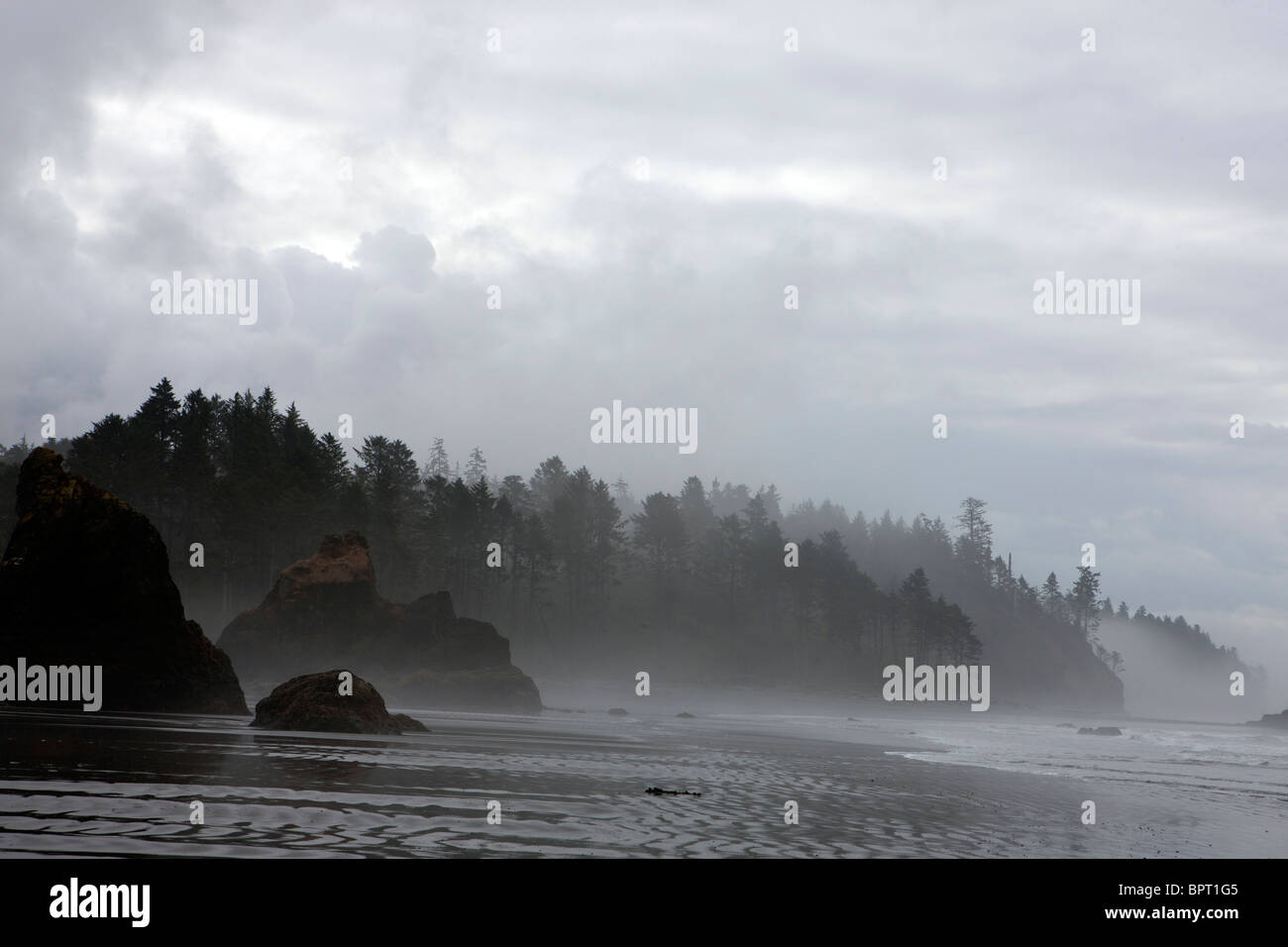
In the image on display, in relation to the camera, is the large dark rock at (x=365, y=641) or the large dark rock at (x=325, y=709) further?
the large dark rock at (x=365, y=641)

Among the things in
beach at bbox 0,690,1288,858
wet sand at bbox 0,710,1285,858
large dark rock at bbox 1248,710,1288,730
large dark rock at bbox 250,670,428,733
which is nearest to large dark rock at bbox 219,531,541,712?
large dark rock at bbox 250,670,428,733

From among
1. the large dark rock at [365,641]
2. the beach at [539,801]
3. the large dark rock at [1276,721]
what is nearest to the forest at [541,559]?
the large dark rock at [365,641]

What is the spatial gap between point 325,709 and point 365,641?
35776 millimetres

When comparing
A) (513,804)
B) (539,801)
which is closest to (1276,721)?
(539,801)

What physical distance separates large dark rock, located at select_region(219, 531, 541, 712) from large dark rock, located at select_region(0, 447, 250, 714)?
25919 millimetres

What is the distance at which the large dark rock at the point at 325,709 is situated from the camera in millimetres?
30000

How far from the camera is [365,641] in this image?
6469 centimetres

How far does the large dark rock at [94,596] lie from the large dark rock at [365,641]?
25.9 meters

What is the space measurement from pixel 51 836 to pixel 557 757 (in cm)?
1578

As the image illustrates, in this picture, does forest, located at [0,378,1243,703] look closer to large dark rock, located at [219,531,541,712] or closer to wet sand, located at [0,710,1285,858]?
large dark rock, located at [219,531,541,712]

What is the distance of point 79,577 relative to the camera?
113 ft

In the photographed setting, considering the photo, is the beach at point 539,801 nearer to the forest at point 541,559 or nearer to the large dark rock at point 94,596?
the large dark rock at point 94,596

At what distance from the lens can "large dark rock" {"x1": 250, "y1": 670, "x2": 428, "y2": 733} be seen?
3000 cm
